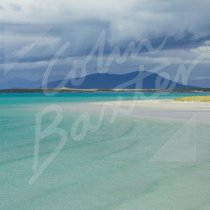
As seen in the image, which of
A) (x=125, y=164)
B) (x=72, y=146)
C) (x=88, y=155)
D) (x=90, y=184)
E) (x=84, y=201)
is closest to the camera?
(x=84, y=201)

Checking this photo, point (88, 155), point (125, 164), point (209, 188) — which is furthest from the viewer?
point (88, 155)

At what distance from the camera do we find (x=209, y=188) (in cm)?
1023

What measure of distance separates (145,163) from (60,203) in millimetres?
5092

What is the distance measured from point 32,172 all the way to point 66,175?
3.72 ft

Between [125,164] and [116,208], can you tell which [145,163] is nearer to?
[125,164]

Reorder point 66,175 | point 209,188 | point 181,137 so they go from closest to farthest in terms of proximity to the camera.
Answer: point 209,188 → point 66,175 → point 181,137

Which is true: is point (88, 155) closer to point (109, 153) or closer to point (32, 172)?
→ point (109, 153)

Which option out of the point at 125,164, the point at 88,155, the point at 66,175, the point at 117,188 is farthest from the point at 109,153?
the point at 117,188

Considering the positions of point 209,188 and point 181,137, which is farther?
point 181,137

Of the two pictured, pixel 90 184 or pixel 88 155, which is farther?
pixel 88 155

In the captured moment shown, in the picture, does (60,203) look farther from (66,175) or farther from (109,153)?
(109,153)

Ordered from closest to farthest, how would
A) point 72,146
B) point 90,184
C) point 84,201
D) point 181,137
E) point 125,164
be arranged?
point 84,201
point 90,184
point 125,164
point 72,146
point 181,137

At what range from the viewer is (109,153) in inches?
631

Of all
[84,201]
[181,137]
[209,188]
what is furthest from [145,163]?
[181,137]
